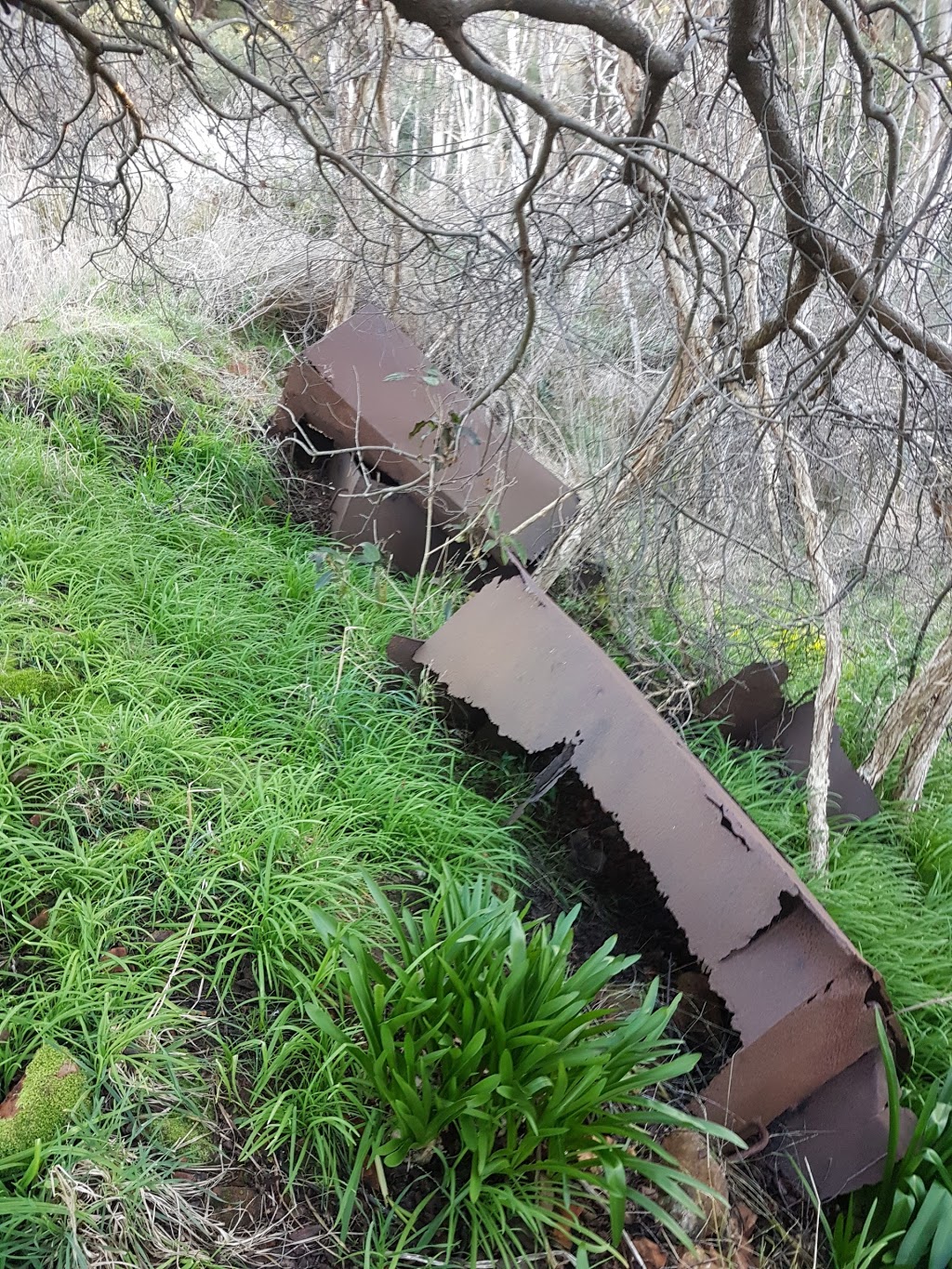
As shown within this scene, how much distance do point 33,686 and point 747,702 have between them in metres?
2.61

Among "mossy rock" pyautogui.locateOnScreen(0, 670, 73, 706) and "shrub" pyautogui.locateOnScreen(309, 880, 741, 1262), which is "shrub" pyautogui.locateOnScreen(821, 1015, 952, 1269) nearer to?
"shrub" pyautogui.locateOnScreen(309, 880, 741, 1262)

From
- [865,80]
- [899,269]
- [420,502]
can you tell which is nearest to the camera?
[865,80]

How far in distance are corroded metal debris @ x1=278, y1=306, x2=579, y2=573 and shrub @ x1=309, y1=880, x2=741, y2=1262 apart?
2.23 m

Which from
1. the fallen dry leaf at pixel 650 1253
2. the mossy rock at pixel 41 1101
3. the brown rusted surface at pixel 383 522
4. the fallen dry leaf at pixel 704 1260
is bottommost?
the mossy rock at pixel 41 1101

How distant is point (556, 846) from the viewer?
9.55 feet

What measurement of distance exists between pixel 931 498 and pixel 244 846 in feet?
8.51

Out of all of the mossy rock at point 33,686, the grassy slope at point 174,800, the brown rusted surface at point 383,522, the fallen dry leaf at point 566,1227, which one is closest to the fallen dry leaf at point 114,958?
the grassy slope at point 174,800

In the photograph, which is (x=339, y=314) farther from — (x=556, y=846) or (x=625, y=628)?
(x=556, y=846)

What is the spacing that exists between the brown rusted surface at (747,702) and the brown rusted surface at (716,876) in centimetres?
86

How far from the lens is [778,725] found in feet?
11.7

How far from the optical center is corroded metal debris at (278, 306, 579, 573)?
13.0 ft

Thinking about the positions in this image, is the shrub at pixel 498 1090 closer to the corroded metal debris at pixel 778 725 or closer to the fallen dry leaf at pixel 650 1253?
the fallen dry leaf at pixel 650 1253

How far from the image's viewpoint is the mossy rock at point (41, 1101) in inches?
65.9

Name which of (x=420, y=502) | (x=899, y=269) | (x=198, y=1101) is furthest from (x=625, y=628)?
(x=198, y=1101)
